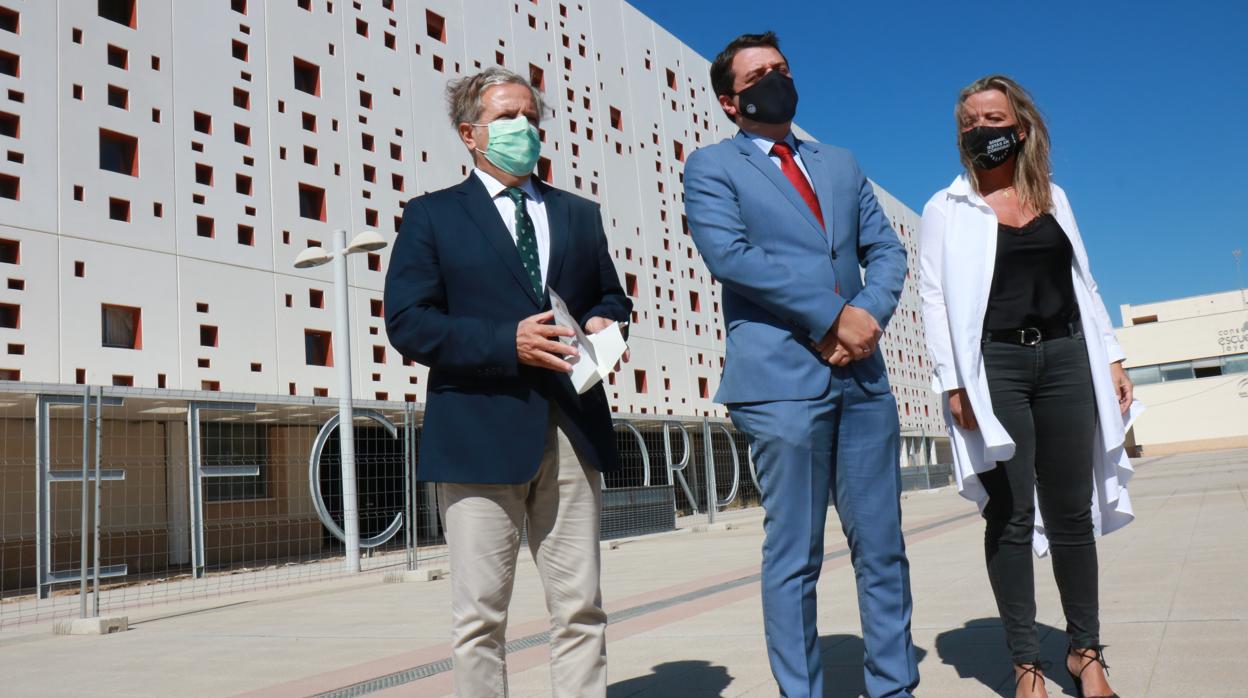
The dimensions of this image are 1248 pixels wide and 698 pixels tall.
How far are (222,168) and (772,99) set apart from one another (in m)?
17.7

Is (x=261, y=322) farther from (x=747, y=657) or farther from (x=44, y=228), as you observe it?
(x=747, y=657)

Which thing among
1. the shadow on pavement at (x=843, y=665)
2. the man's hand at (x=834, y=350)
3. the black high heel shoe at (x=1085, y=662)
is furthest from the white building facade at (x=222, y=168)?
the black high heel shoe at (x=1085, y=662)

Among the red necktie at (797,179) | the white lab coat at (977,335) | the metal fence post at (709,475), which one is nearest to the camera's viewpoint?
the red necktie at (797,179)

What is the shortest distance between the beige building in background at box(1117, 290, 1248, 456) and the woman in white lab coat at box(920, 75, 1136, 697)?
66801mm

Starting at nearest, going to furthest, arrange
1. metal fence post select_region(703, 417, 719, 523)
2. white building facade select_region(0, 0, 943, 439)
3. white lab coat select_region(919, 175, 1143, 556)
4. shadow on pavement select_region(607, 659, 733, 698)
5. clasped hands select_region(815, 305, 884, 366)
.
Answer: clasped hands select_region(815, 305, 884, 366), white lab coat select_region(919, 175, 1143, 556), shadow on pavement select_region(607, 659, 733, 698), white building facade select_region(0, 0, 943, 439), metal fence post select_region(703, 417, 719, 523)

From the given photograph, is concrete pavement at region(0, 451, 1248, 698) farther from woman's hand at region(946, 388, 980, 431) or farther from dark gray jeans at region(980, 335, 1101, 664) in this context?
woman's hand at region(946, 388, 980, 431)

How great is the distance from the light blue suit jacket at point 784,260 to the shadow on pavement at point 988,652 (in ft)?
4.22

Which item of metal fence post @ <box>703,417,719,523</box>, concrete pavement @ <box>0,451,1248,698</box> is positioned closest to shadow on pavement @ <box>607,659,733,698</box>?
concrete pavement @ <box>0,451,1248,698</box>

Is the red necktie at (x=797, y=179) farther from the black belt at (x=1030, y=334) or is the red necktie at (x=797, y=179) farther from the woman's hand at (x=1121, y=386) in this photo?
the woman's hand at (x=1121, y=386)

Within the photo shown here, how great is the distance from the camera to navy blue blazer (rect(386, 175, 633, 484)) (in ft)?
8.66

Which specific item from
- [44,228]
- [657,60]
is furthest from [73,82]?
[657,60]

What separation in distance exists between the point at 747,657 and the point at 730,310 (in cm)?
196

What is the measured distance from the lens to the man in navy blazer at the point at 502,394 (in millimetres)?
2633

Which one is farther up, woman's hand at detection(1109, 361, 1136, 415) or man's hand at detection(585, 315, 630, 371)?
man's hand at detection(585, 315, 630, 371)
